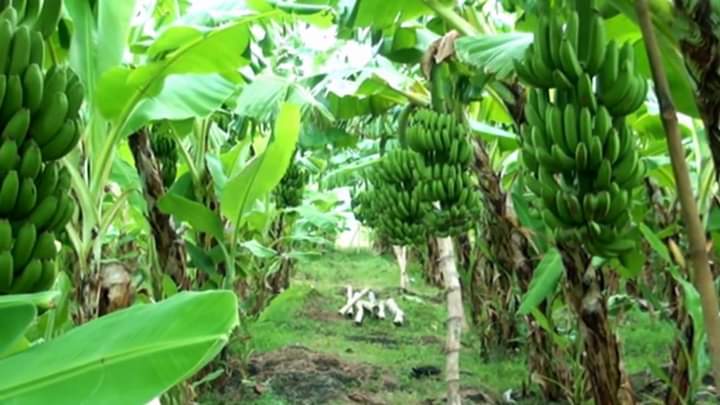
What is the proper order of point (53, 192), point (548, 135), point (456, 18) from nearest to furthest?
point (53, 192), point (548, 135), point (456, 18)

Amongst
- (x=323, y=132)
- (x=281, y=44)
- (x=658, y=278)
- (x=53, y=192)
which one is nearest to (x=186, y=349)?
(x=53, y=192)

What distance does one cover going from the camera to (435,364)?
3752 millimetres

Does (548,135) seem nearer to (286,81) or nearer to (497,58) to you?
(497,58)

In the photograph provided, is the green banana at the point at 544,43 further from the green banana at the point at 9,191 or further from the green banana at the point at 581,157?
the green banana at the point at 9,191

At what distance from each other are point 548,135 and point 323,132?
1784 millimetres

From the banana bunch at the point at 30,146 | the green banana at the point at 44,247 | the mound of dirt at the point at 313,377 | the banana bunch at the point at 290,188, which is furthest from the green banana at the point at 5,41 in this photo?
the banana bunch at the point at 290,188

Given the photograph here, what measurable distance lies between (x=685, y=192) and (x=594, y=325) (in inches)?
36.1

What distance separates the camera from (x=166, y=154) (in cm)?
260

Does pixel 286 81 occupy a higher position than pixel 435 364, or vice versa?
pixel 286 81

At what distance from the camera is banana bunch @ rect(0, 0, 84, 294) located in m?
0.91

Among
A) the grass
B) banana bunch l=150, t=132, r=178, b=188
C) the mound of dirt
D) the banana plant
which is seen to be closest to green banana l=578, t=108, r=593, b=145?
the banana plant

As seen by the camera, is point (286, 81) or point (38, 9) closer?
point (38, 9)

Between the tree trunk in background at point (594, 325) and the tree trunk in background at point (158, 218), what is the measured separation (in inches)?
43.3

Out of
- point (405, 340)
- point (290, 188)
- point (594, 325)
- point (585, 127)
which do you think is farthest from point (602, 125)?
point (405, 340)
